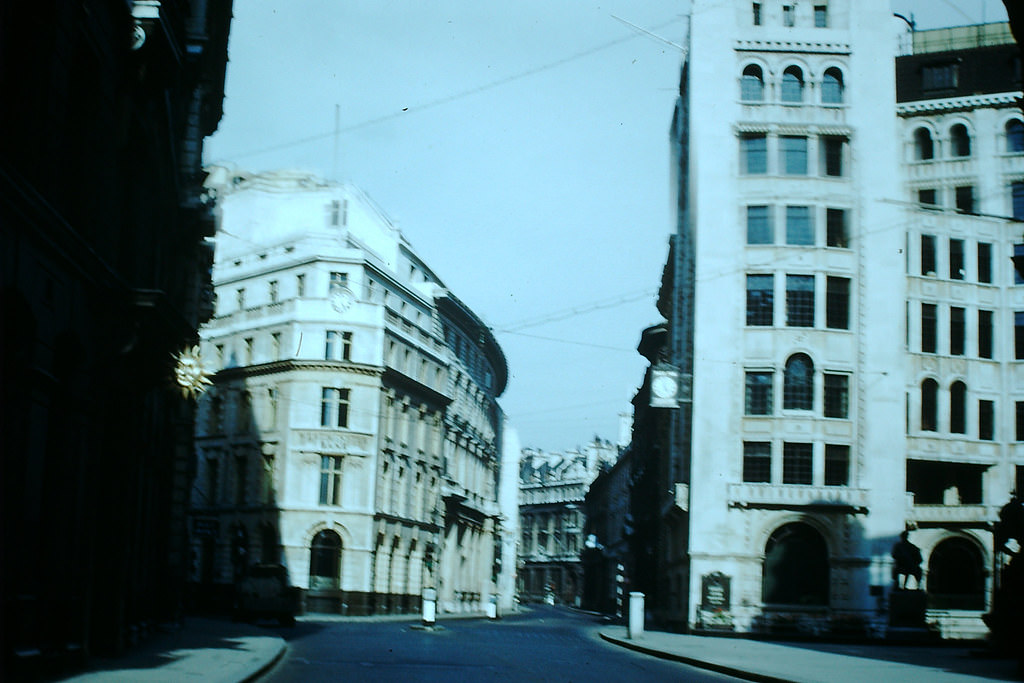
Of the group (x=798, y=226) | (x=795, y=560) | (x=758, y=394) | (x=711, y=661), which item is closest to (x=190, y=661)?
(x=711, y=661)

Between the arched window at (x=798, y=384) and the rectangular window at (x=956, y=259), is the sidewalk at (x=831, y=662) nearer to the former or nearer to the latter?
the arched window at (x=798, y=384)

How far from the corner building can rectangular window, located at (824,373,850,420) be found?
0.18 ft

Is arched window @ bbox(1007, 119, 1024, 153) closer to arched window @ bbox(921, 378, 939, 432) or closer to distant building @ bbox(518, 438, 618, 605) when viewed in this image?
arched window @ bbox(921, 378, 939, 432)

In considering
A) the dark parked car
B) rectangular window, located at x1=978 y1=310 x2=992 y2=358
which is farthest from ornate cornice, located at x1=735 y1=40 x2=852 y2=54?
the dark parked car

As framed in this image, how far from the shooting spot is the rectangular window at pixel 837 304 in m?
48.0

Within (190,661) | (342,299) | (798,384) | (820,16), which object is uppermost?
(820,16)

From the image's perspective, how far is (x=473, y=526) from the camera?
82.2m

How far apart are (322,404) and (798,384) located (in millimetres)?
24274

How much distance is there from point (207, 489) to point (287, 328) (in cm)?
1031

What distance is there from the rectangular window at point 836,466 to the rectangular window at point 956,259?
9090 millimetres

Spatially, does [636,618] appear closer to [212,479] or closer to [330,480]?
[330,480]

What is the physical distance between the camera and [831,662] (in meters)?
26.4

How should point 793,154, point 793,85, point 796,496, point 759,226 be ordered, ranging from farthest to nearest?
point 793,85 < point 793,154 < point 759,226 < point 796,496

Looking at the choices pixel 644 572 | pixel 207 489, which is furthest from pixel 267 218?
pixel 644 572
